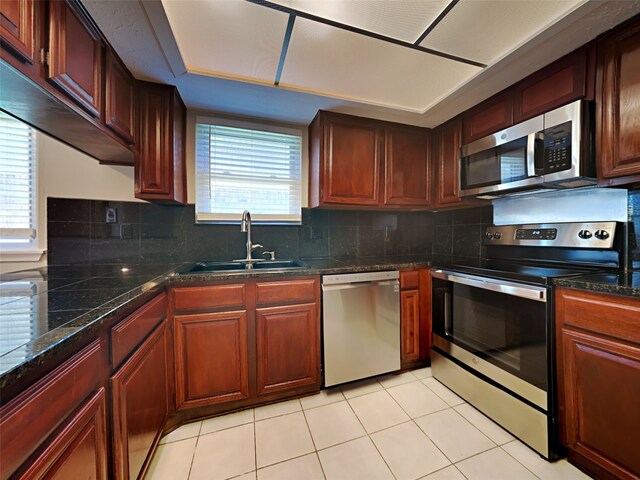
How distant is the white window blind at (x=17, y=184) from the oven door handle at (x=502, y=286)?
9.56ft

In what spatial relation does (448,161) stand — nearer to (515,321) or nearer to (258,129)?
(515,321)

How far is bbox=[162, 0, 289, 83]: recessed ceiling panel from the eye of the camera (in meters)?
1.14

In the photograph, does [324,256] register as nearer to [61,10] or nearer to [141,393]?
[141,393]

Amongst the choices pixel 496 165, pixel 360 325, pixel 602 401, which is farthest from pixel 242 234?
pixel 602 401

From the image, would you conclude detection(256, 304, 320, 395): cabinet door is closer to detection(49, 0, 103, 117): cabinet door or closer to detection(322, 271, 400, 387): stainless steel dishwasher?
detection(322, 271, 400, 387): stainless steel dishwasher

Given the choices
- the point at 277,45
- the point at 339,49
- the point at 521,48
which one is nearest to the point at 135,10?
the point at 277,45

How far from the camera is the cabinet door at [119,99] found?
1305 mm

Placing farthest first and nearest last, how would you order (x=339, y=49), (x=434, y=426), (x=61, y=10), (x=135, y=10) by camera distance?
(x=434, y=426)
(x=339, y=49)
(x=135, y=10)
(x=61, y=10)

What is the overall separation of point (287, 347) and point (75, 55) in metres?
1.84

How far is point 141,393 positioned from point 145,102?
1710 mm

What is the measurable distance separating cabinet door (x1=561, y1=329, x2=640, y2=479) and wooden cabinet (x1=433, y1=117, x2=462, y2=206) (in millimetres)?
1281

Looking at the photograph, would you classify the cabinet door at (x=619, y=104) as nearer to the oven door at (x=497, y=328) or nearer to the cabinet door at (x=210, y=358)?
the oven door at (x=497, y=328)

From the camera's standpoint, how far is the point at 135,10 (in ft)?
3.61

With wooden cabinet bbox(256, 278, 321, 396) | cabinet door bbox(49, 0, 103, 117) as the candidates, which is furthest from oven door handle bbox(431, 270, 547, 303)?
cabinet door bbox(49, 0, 103, 117)
